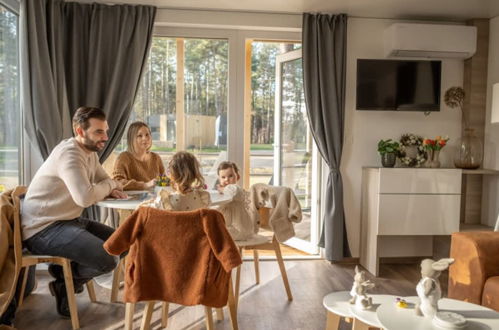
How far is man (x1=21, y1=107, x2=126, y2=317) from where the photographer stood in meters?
2.52

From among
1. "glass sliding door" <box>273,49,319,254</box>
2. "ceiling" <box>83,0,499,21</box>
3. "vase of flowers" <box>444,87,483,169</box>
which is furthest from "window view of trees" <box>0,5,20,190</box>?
"vase of flowers" <box>444,87,483,169</box>

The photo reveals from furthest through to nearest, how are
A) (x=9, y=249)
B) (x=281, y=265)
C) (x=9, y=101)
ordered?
(x=9, y=101)
(x=281, y=265)
(x=9, y=249)

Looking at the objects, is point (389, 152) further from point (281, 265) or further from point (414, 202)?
point (281, 265)

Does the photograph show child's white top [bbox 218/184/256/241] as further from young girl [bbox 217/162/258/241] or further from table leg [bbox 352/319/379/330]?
table leg [bbox 352/319/379/330]

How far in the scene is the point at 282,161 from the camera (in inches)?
177

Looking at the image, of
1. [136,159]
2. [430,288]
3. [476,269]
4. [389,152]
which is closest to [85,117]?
[136,159]

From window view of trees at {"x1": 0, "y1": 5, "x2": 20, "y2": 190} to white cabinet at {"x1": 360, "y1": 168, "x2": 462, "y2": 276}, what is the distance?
9.59 feet

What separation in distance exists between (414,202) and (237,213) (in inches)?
69.0

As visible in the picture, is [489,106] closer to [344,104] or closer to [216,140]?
[344,104]

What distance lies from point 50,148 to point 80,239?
121 centimetres

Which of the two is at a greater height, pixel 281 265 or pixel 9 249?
pixel 9 249

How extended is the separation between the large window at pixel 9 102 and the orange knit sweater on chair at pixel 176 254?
1.68 m

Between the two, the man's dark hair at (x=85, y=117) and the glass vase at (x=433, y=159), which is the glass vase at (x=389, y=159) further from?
the man's dark hair at (x=85, y=117)

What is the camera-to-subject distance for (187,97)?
410 centimetres
